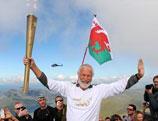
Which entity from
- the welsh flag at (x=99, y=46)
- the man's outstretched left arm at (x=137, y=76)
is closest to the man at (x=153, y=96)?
the welsh flag at (x=99, y=46)

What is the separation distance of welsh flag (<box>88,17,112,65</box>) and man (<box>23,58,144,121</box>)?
785cm

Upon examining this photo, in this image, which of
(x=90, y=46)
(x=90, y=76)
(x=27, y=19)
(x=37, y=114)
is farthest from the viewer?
(x=90, y=46)

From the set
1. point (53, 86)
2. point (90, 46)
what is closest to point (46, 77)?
point (53, 86)

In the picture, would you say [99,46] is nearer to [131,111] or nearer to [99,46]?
[99,46]

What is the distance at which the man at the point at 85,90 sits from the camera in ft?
27.8

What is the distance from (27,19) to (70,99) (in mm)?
2464

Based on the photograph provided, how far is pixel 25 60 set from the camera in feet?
26.2

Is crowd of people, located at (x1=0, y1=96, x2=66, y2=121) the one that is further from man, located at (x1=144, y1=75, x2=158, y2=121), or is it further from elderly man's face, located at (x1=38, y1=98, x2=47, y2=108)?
man, located at (x1=144, y1=75, x2=158, y2=121)

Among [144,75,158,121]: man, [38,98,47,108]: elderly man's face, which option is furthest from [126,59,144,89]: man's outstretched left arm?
[38,98,47,108]: elderly man's face

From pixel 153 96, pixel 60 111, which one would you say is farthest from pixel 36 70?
pixel 60 111

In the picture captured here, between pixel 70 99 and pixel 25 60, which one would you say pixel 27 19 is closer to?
pixel 25 60

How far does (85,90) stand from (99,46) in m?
8.78

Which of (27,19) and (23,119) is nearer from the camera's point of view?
(27,19)

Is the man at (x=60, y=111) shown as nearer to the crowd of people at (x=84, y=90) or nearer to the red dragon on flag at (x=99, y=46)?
the red dragon on flag at (x=99, y=46)
